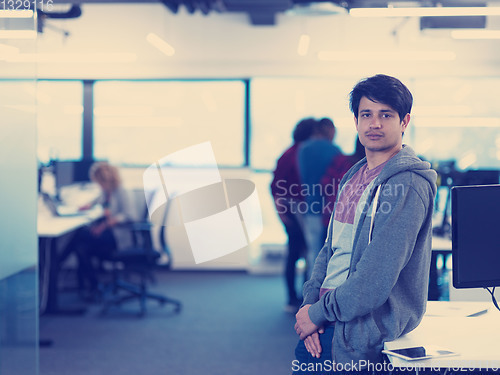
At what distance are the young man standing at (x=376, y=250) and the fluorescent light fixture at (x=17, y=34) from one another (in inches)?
58.4

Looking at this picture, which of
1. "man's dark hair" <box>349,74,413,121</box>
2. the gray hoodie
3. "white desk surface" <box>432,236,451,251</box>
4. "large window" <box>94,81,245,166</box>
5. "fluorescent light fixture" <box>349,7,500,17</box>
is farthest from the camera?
"large window" <box>94,81,245,166</box>

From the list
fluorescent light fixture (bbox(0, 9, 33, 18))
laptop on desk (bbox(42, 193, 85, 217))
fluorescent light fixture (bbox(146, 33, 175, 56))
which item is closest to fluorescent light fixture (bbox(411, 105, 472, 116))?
fluorescent light fixture (bbox(146, 33, 175, 56))

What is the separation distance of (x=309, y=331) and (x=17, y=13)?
5.76 ft

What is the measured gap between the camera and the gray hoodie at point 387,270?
140 centimetres

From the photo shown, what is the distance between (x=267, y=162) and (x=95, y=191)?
1878 millimetres

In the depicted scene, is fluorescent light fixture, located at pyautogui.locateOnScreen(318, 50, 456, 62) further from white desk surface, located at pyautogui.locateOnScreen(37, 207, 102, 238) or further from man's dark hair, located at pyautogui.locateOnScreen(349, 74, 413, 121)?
man's dark hair, located at pyautogui.locateOnScreen(349, 74, 413, 121)

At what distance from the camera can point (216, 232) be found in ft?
19.3

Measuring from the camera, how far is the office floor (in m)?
3.35

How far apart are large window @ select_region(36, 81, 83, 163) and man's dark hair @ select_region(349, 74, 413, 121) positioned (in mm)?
5248

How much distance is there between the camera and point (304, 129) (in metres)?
4.09

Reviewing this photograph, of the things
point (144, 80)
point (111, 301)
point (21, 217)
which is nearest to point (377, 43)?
point (144, 80)

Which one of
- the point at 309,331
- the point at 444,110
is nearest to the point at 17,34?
the point at 309,331

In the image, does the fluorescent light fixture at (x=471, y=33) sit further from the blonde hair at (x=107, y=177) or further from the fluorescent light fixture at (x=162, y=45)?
the blonde hair at (x=107, y=177)

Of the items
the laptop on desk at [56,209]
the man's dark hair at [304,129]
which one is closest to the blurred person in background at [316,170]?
the man's dark hair at [304,129]
